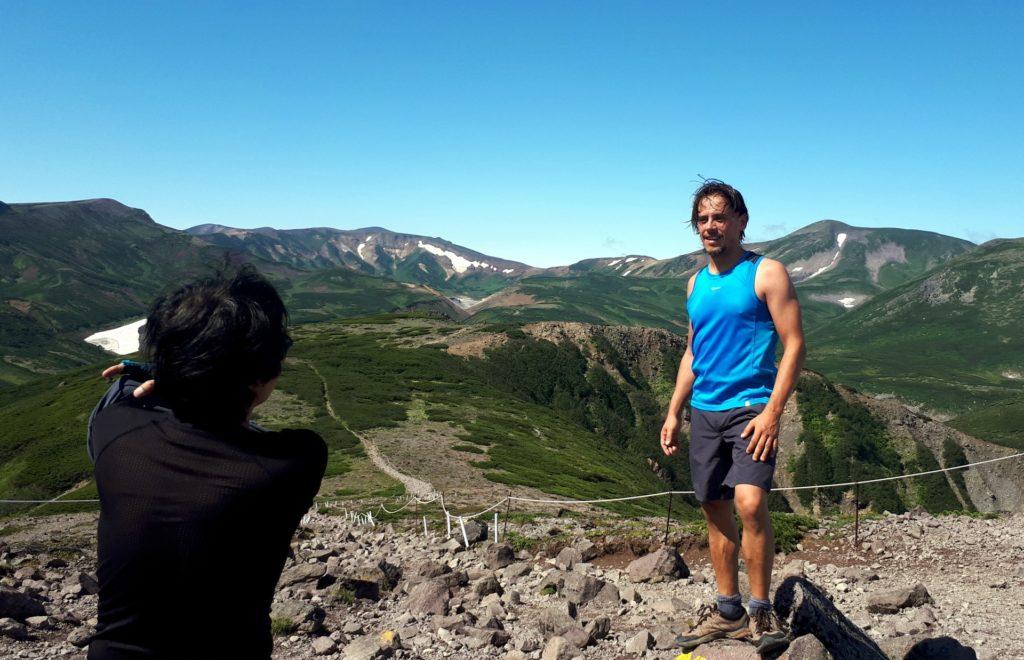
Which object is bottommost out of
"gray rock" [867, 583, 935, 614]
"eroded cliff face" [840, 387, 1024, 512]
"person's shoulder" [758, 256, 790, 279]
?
"eroded cliff face" [840, 387, 1024, 512]

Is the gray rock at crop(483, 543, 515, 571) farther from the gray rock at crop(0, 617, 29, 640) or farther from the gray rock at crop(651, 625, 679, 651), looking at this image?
the gray rock at crop(0, 617, 29, 640)

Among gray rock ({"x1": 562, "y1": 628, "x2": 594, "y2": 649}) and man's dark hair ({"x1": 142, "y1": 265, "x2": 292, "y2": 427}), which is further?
gray rock ({"x1": 562, "y1": 628, "x2": 594, "y2": 649})

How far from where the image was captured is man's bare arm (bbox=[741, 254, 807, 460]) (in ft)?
17.4

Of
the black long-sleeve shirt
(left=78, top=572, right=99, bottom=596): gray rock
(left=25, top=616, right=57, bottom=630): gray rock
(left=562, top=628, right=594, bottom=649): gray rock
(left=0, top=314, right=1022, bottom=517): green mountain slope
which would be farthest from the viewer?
(left=0, top=314, right=1022, bottom=517): green mountain slope

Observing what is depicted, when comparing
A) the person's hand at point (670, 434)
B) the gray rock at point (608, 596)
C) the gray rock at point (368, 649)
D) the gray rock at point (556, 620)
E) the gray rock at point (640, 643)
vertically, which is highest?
the person's hand at point (670, 434)

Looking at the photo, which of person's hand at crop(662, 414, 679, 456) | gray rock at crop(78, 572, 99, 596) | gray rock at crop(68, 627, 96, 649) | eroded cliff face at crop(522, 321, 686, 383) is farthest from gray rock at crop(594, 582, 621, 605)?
eroded cliff face at crop(522, 321, 686, 383)

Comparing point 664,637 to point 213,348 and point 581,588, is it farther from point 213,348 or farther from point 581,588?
point 213,348

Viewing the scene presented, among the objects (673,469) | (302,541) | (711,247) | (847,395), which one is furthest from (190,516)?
(847,395)

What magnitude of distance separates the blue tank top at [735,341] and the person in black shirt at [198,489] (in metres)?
3.88

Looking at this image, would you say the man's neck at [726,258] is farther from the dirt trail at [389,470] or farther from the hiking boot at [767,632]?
the dirt trail at [389,470]

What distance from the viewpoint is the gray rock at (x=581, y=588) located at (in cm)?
911

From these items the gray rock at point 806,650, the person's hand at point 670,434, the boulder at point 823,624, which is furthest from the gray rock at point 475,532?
the gray rock at point 806,650

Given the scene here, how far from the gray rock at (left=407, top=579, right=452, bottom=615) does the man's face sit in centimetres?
626

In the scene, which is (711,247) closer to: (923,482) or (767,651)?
(767,651)
